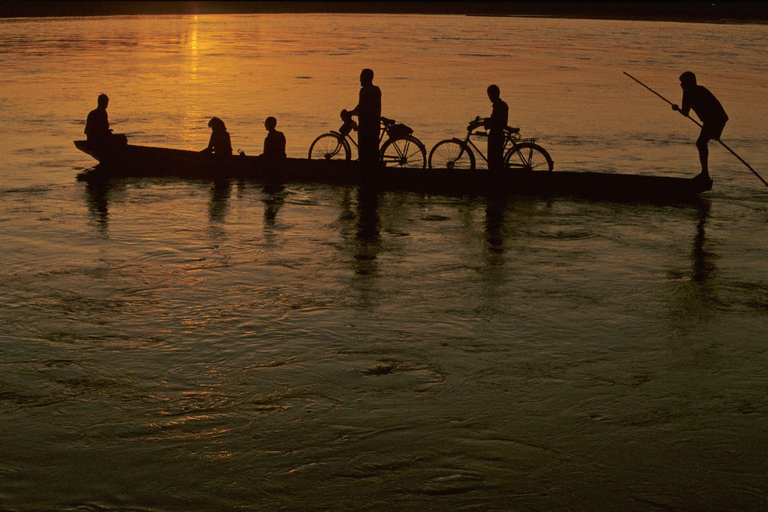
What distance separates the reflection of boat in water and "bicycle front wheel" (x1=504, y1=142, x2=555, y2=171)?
1.60ft

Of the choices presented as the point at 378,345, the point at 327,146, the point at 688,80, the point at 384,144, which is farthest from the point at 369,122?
the point at 378,345

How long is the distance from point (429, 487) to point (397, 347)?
2239mm

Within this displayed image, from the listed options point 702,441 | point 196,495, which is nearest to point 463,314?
point 702,441

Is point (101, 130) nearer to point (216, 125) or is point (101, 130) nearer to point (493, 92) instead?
point (216, 125)

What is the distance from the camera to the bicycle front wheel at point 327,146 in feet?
51.3

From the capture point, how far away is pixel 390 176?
1465 centimetres

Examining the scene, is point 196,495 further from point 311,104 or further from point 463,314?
point 311,104

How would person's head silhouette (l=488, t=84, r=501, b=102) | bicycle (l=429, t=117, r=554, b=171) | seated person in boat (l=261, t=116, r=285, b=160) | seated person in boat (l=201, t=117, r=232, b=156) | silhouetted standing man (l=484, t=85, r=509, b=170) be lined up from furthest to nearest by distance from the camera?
seated person in boat (l=201, t=117, r=232, b=156) → seated person in boat (l=261, t=116, r=285, b=160) → bicycle (l=429, t=117, r=554, b=171) → silhouetted standing man (l=484, t=85, r=509, b=170) → person's head silhouette (l=488, t=84, r=501, b=102)

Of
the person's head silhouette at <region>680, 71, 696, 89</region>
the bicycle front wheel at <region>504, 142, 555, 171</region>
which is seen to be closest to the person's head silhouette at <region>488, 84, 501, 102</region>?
the bicycle front wheel at <region>504, 142, 555, 171</region>

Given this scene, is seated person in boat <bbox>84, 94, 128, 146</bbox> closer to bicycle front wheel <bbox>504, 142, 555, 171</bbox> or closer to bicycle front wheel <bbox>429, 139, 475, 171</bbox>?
bicycle front wheel <bbox>429, 139, 475, 171</bbox>

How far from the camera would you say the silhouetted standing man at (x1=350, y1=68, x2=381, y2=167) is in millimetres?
14672

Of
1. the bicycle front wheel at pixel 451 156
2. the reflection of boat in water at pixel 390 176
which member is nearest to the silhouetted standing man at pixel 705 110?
the reflection of boat in water at pixel 390 176

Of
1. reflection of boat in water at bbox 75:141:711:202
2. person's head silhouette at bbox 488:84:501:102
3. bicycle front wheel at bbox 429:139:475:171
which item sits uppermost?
person's head silhouette at bbox 488:84:501:102

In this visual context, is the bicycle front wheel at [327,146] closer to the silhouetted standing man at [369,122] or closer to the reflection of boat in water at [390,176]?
the silhouetted standing man at [369,122]
